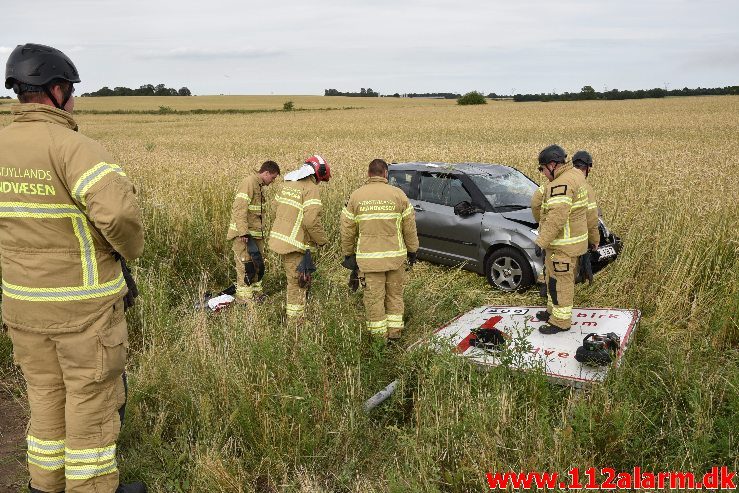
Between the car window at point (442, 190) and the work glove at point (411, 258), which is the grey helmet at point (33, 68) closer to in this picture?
the work glove at point (411, 258)

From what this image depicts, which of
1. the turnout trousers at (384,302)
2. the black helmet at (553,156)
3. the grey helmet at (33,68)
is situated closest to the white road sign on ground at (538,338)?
Answer: the turnout trousers at (384,302)

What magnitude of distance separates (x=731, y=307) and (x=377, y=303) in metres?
3.27

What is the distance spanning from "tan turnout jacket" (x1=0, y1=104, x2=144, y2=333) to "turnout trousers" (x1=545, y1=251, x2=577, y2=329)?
13.1ft

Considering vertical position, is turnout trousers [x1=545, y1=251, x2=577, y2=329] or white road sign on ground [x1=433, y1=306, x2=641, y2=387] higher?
turnout trousers [x1=545, y1=251, x2=577, y2=329]

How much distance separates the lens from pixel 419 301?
672 centimetres

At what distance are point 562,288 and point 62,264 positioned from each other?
171 inches

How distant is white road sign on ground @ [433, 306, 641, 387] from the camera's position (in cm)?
413

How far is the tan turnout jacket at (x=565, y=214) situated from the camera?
5211 mm

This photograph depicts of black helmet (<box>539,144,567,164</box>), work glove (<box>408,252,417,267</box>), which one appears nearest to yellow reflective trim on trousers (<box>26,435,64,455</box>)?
work glove (<box>408,252,417,267</box>)

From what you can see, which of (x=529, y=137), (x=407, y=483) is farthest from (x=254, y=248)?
(x=529, y=137)

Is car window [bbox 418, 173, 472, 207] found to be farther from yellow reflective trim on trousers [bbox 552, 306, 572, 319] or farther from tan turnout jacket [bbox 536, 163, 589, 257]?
yellow reflective trim on trousers [bbox 552, 306, 572, 319]

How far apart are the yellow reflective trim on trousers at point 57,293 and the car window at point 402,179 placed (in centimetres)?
598

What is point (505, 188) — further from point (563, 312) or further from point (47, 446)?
point (47, 446)

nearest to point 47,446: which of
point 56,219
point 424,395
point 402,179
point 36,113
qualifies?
point 56,219
